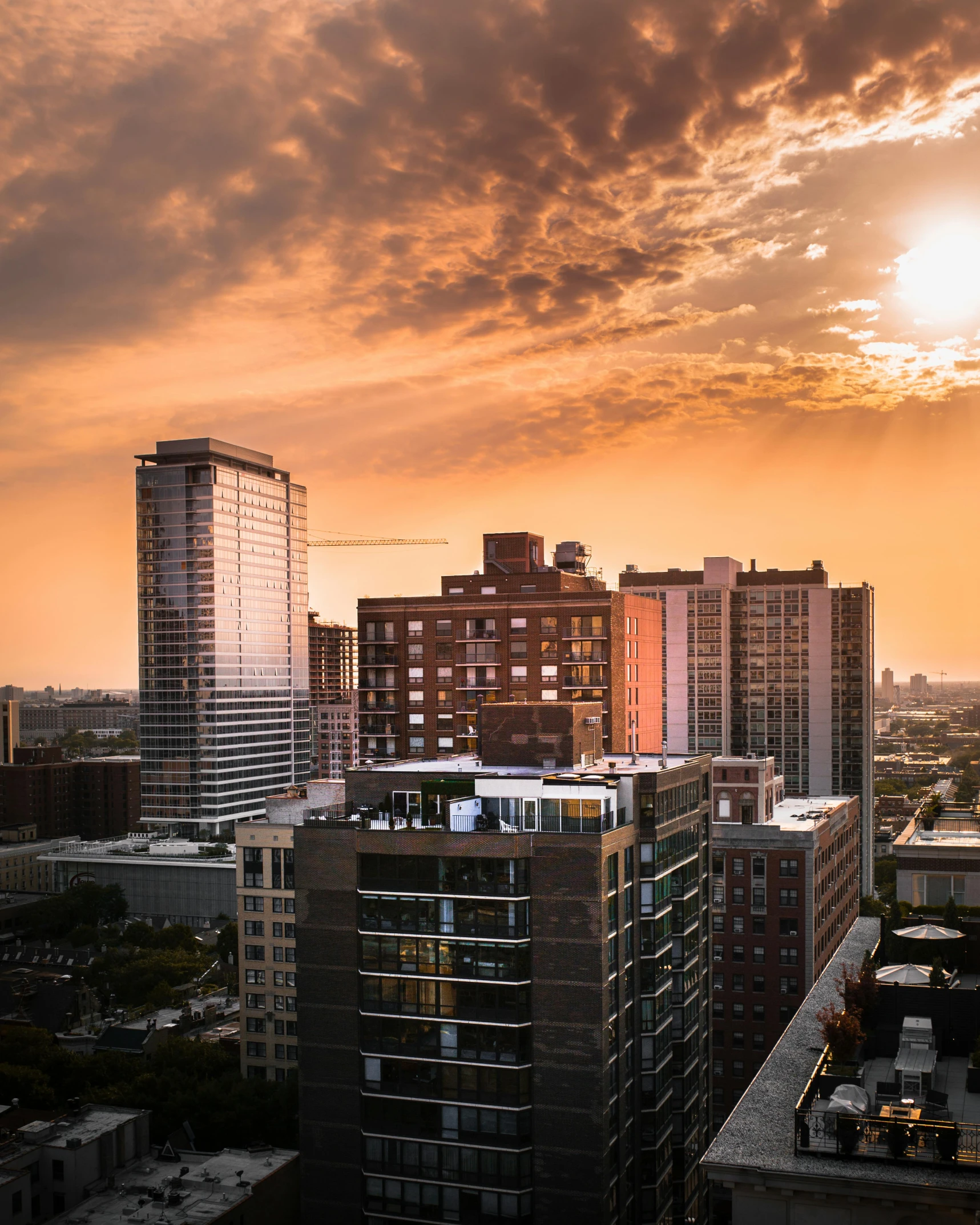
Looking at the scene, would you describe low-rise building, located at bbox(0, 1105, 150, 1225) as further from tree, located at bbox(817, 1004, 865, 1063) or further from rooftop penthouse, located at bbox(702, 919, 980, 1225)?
tree, located at bbox(817, 1004, 865, 1063)

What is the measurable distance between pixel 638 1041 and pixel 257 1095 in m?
31.3

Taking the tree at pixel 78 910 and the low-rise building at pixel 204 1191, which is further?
the tree at pixel 78 910

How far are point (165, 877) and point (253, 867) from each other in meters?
97.6

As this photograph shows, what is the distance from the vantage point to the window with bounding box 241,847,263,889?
75562 millimetres

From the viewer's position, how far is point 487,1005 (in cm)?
4603

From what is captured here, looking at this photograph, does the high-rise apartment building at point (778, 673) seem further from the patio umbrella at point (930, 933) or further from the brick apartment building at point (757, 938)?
the patio umbrella at point (930, 933)

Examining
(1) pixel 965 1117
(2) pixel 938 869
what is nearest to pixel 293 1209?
(2) pixel 938 869

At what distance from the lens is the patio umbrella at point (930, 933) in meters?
38.4

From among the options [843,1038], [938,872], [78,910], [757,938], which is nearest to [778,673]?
[757,938]

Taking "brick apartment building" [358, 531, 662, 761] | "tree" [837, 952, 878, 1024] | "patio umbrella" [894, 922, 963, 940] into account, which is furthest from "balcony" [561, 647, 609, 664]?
"tree" [837, 952, 878, 1024]

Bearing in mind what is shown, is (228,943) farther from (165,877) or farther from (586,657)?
(586,657)

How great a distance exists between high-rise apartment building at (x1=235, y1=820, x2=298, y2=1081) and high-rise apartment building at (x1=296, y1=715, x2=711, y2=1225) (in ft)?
82.4

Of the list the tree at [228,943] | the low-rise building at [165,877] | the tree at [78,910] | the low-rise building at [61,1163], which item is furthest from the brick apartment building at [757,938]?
the tree at [78,910]

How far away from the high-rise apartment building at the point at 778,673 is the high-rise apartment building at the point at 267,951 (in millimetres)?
108779
